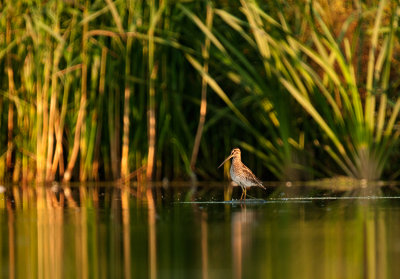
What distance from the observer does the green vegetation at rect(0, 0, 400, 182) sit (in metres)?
13.6

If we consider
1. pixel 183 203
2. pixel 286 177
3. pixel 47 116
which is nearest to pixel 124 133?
pixel 47 116

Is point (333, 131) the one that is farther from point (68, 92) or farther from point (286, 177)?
point (68, 92)

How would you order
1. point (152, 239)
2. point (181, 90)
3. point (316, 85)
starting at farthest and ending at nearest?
1. point (181, 90)
2. point (316, 85)
3. point (152, 239)

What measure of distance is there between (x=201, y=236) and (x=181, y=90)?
7117 millimetres

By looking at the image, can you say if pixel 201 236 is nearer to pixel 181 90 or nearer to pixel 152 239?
pixel 152 239

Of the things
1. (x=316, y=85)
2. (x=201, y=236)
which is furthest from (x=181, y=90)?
(x=201, y=236)

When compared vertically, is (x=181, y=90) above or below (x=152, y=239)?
above

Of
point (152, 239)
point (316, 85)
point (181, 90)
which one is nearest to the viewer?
point (152, 239)

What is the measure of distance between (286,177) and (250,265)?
843 centimetres

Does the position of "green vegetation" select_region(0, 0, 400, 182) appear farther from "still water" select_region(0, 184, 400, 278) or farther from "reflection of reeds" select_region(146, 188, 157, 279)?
"reflection of reeds" select_region(146, 188, 157, 279)

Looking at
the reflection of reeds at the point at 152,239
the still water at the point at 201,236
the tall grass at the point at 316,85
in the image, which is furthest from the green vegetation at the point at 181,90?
the reflection of reeds at the point at 152,239

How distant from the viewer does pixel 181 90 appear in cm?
1435

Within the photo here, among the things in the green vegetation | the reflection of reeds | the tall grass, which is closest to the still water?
the reflection of reeds

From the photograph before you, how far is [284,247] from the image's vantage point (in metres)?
6.70
